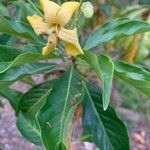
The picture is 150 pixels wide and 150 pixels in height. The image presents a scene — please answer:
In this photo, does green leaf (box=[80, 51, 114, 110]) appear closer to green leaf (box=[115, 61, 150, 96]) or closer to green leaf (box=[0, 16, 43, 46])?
green leaf (box=[115, 61, 150, 96])

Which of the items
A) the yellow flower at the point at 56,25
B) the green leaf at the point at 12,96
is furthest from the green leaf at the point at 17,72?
the green leaf at the point at 12,96

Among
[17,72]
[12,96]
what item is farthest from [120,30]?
[12,96]

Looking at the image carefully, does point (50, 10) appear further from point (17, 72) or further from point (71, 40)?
point (17, 72)

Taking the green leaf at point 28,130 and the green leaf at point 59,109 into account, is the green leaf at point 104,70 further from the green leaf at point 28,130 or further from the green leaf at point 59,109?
the green leaf at point 28,130

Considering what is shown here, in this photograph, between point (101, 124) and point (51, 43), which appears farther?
point (101, 124)

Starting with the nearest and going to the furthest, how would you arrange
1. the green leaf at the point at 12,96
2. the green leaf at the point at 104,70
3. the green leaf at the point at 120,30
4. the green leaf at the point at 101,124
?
the green leaf at the point at 104,70 → the green leaf at the point at 120,30 → the green leaf at the point at 101,124 → the green leaf at the point at 12,96

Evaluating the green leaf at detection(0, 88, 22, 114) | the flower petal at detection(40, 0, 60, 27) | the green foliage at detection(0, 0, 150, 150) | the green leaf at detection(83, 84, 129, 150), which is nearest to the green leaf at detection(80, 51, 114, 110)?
the green foliage at detection(0, 0, 150, 150)
